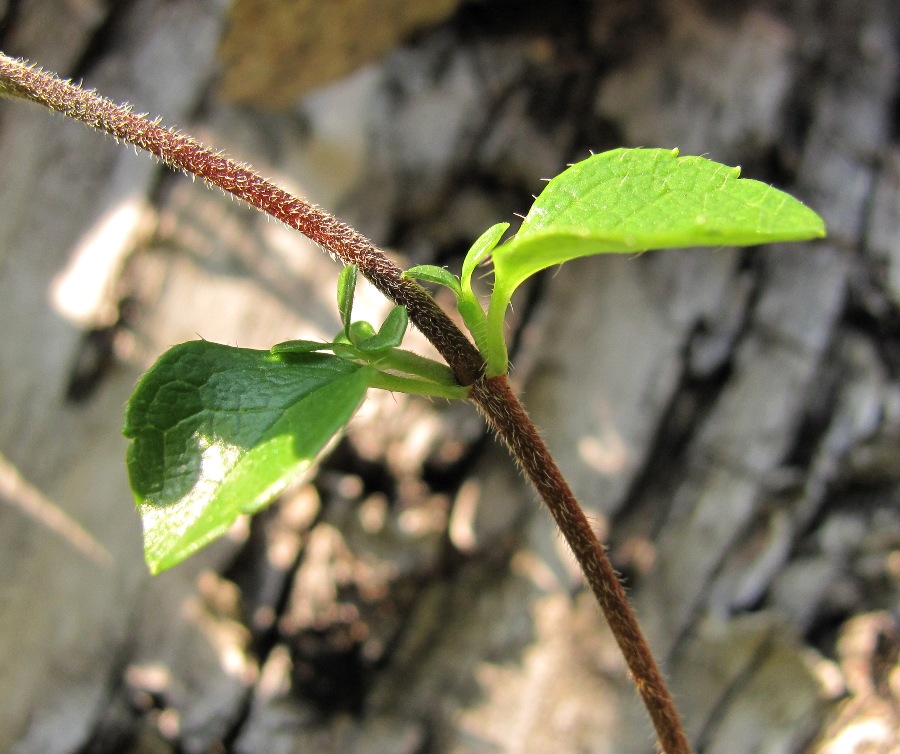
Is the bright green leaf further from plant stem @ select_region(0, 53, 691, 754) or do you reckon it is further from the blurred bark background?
the blurred bark background

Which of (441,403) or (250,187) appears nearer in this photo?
(250,187)

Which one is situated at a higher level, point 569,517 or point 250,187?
point 250,187

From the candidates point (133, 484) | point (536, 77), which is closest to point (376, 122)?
point (536, 77)

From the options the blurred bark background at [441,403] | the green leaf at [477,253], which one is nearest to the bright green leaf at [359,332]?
the green leaf at [477,253]

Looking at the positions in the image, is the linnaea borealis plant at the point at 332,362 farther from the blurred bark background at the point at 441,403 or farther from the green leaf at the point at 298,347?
the blurred bark background at the point at 441,403

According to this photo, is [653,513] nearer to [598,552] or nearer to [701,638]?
[701,638]

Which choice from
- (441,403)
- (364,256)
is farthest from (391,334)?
(441,403)

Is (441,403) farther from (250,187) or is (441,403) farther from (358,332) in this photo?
(250,187)
